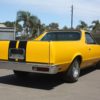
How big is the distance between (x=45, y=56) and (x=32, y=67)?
0.50 metres

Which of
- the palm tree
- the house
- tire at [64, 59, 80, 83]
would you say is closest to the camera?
tire at [64, 59, 80, 83]

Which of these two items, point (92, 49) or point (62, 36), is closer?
point (62, 36)

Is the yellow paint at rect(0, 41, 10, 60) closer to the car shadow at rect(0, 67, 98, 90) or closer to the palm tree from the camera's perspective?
the car shadow at rect(0, 67, 98, 90)

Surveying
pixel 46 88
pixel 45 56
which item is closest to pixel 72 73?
pixel 46 88

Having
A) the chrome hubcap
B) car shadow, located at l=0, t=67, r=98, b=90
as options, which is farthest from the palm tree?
the chrome hubcap

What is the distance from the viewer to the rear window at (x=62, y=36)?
10695mm

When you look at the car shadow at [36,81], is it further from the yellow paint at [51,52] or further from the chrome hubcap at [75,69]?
the yellow paint at [51,52]

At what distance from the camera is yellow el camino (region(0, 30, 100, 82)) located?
8227mm

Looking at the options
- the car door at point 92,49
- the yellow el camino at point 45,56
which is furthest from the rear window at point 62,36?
the car door at point 92,49

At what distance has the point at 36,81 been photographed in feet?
32.1

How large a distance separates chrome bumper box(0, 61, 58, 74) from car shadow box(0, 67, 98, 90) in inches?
23.9

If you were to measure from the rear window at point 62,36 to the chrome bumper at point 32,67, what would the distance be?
2.67 metres

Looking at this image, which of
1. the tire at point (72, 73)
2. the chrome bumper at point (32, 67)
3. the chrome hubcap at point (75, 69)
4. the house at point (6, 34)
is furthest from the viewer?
the house at point (6, 34)

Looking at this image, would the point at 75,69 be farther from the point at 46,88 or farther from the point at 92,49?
the point at 92,49
